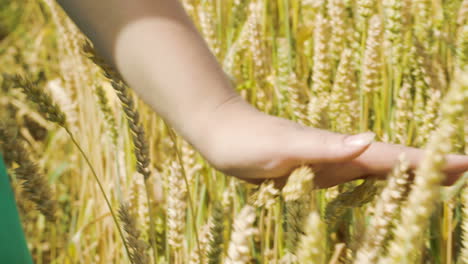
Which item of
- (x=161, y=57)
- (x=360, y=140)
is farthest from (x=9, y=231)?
(x=360, y=140)

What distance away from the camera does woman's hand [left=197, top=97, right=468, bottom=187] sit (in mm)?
396

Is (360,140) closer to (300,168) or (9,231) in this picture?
(300,168)

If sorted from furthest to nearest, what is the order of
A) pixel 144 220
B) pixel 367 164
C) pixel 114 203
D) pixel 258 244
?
pixel 114 203, pixel 258 244, pixel 144 220, pixel 367 164

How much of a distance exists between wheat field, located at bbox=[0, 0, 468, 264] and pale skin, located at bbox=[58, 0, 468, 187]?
18mm

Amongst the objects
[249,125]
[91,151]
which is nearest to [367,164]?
[249,125]

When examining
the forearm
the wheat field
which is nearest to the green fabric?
the wheat field

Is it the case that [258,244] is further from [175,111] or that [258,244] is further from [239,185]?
[175,111]

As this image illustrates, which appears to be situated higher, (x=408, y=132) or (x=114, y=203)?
(x=408, y=132)

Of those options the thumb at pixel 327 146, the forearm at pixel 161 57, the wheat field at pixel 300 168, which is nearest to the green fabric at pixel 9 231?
the wheat field at pixel 300 168

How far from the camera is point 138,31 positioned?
0.47 meters

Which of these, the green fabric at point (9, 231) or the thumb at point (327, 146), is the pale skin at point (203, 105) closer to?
the thumb at point (327, 146)

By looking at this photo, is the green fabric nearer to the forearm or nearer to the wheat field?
the wheat field

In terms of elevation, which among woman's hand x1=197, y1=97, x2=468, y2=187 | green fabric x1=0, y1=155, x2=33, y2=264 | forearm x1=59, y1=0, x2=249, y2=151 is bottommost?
green fabric x1=0, y1=155, x2=33, y2=264

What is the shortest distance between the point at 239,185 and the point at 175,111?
0.25 meters
